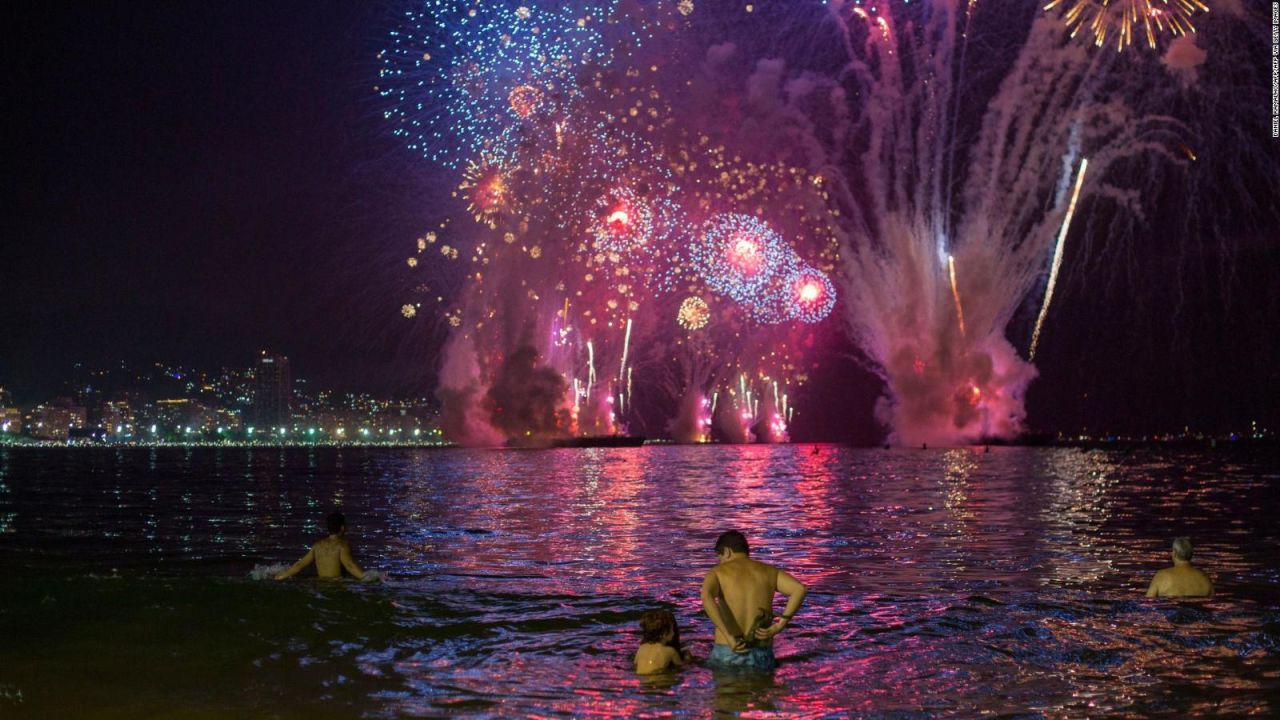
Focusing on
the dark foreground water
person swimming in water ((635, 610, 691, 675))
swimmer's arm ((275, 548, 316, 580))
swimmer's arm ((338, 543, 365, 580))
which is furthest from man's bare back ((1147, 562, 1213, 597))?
swimmer's arm ((275, 548, 316, 580))

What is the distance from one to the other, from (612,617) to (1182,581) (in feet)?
30.2

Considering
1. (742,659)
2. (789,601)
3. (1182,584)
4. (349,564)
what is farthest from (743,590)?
(349,564)

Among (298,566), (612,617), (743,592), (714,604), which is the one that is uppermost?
(743,592)

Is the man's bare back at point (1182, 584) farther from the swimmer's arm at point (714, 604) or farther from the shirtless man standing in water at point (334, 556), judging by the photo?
the shirtless man standing in water at point (334, 556)

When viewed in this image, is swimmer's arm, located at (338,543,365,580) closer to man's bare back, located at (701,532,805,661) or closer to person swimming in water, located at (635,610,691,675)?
person swimming in water, located at (635,610,691,675)

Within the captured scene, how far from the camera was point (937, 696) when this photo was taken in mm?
12711

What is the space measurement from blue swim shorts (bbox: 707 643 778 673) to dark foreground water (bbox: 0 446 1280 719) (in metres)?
0.16

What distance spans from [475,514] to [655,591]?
71.3 feet

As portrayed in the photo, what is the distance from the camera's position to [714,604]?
42.5 ft

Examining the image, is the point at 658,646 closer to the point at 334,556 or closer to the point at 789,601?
the point at 789,601

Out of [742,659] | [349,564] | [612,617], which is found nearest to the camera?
[742,659]

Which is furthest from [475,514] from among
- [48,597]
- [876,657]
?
[876,657]

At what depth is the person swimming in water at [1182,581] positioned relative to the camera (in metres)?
18.8

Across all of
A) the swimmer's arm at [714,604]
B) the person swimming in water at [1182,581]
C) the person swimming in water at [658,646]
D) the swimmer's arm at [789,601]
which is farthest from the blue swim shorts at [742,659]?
the person swimming in water at [1182,581]
